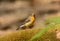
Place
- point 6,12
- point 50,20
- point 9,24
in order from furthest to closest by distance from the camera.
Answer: point 6,12 < point 9,24 < point 50,20

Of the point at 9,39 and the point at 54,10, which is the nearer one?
the point at 9,39

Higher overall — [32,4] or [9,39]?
[9,39]

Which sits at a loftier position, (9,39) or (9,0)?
(9,39)

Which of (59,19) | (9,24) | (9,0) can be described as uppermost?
(59,19)

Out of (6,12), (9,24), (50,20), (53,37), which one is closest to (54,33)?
(53,37)

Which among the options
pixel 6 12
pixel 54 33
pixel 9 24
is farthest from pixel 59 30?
pixel 6 12

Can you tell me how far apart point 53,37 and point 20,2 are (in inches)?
261

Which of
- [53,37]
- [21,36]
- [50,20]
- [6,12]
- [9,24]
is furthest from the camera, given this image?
[6,12]

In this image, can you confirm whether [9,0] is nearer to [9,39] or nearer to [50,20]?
[9,39]

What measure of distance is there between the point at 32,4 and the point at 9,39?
21.0 feet

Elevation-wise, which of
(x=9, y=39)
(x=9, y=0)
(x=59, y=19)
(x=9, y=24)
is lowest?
(x=9, y=24)

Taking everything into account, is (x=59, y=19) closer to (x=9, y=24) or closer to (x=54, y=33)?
(x=54, y=33)

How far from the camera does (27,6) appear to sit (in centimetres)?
991

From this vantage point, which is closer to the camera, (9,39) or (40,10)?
(9,39)
